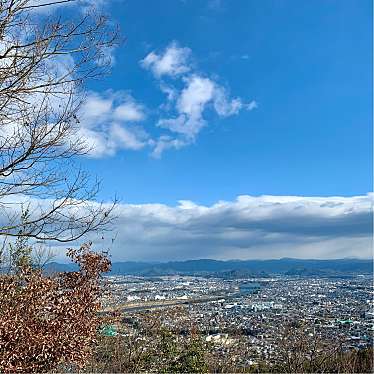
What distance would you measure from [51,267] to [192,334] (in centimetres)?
309

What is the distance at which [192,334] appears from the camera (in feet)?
26.8

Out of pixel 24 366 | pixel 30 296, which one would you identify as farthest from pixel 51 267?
pixel 24 366

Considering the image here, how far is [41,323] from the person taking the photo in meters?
4.76

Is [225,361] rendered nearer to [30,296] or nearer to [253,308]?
[30,296]

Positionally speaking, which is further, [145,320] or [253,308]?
[253,308]

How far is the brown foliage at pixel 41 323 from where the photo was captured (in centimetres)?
443

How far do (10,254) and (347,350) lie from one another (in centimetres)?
766

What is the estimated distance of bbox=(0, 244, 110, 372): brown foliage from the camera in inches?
174

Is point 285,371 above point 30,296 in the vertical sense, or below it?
below

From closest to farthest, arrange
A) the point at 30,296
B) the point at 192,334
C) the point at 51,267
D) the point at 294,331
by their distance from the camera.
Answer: the point at 30,296 → the point at 51,267 → the point at 192,334 → the point at 294,331

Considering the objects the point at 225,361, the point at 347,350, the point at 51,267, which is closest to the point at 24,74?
the point at 51,267

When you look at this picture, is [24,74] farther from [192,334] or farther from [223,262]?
[223,262]

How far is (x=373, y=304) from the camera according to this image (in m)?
17.1

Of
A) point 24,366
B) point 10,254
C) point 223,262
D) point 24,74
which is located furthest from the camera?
point 223,262
